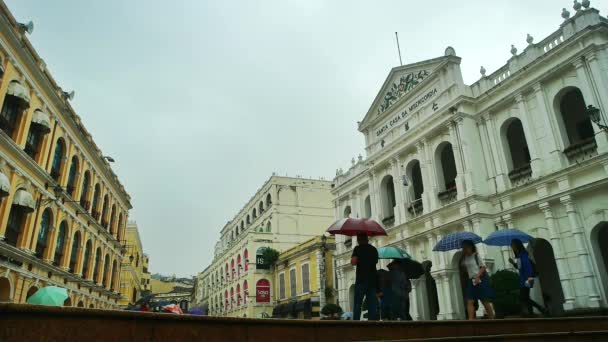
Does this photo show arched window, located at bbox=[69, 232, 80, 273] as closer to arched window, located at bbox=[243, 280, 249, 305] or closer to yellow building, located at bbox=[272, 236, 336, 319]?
yellow building, located at bbox=[272, 236, 336, 319]

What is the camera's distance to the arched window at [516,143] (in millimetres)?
16598

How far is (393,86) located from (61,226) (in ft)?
57.9

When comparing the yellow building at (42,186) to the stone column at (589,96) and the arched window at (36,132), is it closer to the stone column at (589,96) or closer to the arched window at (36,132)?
the arched window at (36,132)

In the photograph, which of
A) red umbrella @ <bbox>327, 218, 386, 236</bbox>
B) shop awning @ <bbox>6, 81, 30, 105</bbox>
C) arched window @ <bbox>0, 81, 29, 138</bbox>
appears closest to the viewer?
red umbrella @ <bbox>327, 218, 386, 236</bbox>

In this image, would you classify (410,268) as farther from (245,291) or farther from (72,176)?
(245,291)

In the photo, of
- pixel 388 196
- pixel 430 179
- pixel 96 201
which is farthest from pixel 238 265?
pixel 430 179

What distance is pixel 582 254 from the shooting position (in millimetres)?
12781

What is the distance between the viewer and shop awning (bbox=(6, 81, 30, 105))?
14094 millimetres

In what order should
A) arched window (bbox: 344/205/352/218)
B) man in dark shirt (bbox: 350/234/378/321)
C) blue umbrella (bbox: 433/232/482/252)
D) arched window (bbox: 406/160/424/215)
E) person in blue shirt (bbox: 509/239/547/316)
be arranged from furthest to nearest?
arched window (bbox: 344/205/352/218)
arched window (bbox: 406/160/424/215)
blue umbrella (bbox: 433/232/482/252)
person in blue shirt (bbox: 509/239/547/316)
man in dark shirt (bbox: 350/234/378/321)

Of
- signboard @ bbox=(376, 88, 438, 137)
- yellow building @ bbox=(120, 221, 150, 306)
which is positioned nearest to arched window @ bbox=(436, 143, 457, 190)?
signboard @ bbox=(376, 88, 438, 137)

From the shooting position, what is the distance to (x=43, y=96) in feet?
56.2

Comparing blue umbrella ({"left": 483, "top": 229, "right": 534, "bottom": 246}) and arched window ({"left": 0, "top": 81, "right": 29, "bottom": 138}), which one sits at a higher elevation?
arched window ({"left": 0, "top": 81, "right": 29, "bottom": 138})

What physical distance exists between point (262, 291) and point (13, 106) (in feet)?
85.0

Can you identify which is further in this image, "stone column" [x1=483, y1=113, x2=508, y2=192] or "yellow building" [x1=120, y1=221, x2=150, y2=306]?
"yellow building" [x1=120, y1=221, x2=150, y2=306]
